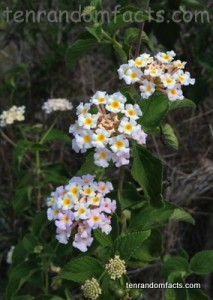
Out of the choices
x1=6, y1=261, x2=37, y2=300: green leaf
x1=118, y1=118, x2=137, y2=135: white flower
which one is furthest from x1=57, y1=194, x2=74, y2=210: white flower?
x1=6, y1=261, x2=37, y2=300: green leaf

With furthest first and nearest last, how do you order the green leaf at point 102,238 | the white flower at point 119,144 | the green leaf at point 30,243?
the green leaf at point 30,243, the green leaf at point 102,238, the white flower at point 119,144

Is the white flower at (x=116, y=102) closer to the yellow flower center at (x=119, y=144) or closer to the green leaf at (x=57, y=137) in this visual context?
the yellow flower center at (x=119, y=144)

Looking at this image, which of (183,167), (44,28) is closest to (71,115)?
(44,28)

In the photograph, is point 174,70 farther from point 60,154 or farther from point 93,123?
point 60,154

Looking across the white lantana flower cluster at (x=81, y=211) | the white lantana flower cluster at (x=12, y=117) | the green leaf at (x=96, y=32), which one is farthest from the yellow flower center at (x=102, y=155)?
the white lantana flower cluster at (x=12, y=117)

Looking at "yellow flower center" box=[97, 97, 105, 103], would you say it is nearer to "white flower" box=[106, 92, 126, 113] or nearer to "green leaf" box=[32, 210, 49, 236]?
"white flower" box=[106, 92, 126, 113]

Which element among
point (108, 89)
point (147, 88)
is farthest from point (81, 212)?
point (108, 89)
